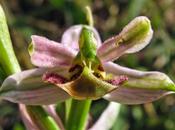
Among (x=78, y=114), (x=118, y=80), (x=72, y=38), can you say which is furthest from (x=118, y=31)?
(x=118, y=80)

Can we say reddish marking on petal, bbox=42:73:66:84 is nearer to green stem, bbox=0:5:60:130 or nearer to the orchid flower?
the orchid flower

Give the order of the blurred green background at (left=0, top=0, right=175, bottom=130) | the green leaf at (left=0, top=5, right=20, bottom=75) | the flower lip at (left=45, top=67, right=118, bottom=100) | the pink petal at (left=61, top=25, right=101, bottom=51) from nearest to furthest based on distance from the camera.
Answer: the flower lip at (left=45, top=67, right=118, bottom=100) < the green leaf at (left=0, top=5, right=20, bottom=75) < the pink petal at (left=61, top=25, right=101, bottom=51) < the blurred green background at (left=0, top=0, right=175, bottom=130)

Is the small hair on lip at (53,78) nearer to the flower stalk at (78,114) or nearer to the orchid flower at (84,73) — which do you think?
the orchid flower at (84,73)

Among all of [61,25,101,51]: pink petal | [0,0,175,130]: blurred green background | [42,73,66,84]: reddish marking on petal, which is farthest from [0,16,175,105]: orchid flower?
[0,0,175,130]: blurred green background

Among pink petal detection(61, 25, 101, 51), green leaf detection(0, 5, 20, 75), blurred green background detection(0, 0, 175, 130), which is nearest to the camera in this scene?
green leaf detection(0, 5, 20, 75)

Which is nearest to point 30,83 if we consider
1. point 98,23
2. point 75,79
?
point 75,79

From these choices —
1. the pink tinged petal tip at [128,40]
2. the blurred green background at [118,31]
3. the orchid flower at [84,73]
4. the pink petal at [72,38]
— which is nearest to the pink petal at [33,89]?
the orchid flower at [84,73]
